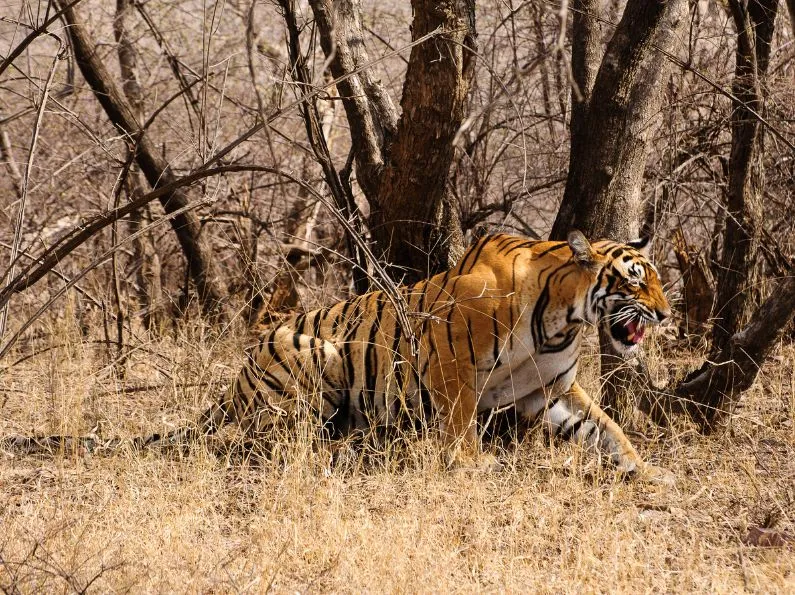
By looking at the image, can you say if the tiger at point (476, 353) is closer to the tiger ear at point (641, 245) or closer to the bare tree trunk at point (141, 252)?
the tiger ear at point (641, 245)

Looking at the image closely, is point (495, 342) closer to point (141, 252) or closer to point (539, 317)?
point (539, 317)

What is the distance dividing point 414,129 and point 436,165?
23cm

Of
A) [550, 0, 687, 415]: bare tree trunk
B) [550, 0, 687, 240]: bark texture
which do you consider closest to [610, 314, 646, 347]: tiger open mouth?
[550, 0, 687, 415]: bare tree trunk

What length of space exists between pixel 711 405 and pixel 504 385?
3.64 feet

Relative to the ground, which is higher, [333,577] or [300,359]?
[300,359]

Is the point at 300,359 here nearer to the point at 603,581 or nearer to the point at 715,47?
the point at 603,581

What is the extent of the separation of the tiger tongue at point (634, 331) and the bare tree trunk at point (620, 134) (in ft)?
1.01

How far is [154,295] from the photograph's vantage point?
7.84 meters

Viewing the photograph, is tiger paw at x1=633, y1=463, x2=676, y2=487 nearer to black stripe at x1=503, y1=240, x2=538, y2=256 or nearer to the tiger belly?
the tiger belly

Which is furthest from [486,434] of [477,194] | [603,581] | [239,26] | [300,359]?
[239,26]

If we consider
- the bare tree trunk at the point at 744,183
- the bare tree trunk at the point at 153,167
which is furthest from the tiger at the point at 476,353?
the bare tree trunk at the point at 153,167

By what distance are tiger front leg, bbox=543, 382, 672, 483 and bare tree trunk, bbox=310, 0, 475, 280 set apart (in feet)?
3.68

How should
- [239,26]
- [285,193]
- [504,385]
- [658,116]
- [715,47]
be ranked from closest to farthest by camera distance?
[504,385]
[658,116]
[715,47]
[285,193]
[239,26]

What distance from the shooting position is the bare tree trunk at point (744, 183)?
5855 mm
